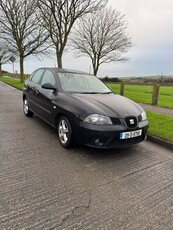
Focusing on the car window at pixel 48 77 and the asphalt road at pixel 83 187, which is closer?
the asphalt road at pixel 83 187

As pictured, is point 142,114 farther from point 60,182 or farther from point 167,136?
point 60,182

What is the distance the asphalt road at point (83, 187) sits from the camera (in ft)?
6.83

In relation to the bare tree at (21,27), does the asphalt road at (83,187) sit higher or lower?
lower

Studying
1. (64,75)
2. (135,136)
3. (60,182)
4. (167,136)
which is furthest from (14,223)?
(167,136)

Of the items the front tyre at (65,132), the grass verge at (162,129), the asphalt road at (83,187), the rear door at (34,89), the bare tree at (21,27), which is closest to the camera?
the asphalt road at (83,187)

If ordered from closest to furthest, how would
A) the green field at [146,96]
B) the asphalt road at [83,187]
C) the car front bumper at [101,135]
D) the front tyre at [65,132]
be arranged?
1. the asphalt road at [83,187]
2. the car front bumper at [101,135]
3. the front tyre at [65,132]
4. the green field at [146,96]

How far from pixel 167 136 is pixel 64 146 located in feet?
8.15

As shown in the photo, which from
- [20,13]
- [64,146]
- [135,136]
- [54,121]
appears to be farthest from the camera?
[20,13]

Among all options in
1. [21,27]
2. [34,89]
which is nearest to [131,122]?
[34,89]

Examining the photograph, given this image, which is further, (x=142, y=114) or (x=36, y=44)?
(x=36, y=44)

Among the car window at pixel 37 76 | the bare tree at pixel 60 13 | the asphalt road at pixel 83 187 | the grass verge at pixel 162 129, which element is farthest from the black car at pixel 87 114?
the bare tree at pixel 60 13

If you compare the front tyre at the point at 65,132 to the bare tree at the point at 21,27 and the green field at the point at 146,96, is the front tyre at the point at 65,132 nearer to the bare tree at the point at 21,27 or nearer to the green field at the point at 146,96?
the green field at the point at 146,96

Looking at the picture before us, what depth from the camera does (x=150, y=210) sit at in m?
2.29

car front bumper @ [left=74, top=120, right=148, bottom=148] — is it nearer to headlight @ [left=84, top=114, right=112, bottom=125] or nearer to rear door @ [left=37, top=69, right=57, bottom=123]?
headlight @ [left=84, top=114, right=112, bottom=125]
